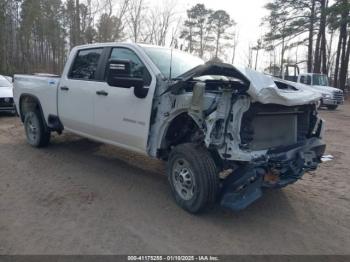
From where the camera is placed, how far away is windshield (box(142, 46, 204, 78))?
4.79 metres

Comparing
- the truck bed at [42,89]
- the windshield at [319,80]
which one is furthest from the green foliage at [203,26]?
the truck bed at [42,89]

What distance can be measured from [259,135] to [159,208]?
149cm

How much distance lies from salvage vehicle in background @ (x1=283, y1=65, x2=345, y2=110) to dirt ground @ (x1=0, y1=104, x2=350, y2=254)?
1536cm

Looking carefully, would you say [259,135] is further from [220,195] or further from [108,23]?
[108,23]

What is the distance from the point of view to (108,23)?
29141 millimetres

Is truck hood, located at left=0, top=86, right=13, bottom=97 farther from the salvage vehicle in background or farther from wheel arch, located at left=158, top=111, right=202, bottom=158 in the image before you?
the salvage vehicle in background

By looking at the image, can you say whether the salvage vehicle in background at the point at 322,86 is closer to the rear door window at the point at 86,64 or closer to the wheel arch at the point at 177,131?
the rear door window at the point at 86,64

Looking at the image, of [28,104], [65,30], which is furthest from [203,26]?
[28,104]

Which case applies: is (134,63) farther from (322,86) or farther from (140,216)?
(322,86)

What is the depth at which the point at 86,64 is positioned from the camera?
585 cm

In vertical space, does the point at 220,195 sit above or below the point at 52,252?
above

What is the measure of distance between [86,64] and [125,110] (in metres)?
1.53

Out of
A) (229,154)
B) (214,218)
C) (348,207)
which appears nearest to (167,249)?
(214,218)

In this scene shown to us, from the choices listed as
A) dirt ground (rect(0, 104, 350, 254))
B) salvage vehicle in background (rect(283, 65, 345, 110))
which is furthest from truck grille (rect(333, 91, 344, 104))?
dirt ground (rect(0, 104, 350, 254))
